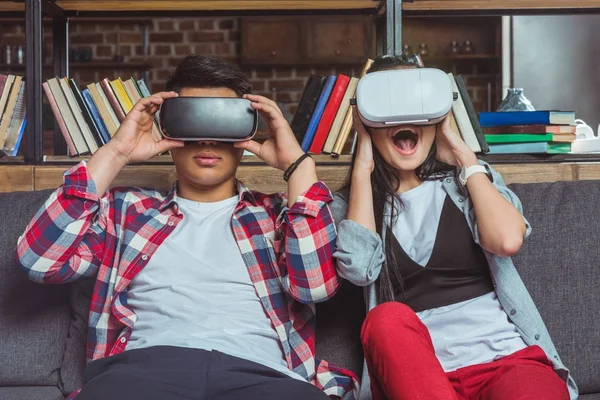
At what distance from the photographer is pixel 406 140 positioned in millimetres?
1603

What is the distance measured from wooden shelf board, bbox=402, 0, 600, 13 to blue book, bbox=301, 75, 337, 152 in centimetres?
31

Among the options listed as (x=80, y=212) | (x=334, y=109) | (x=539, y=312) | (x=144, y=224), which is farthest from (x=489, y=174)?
(x=80, y=212)

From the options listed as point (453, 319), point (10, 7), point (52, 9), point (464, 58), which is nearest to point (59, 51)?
point (52, 9)

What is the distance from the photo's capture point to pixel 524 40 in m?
4.61

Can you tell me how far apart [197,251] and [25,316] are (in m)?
0.44

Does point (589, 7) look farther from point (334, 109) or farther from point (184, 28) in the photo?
point (184, 28)

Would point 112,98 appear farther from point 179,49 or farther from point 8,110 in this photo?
point 179,49

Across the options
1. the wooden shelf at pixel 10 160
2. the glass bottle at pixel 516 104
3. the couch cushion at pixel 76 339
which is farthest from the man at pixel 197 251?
the glass bottle at pixel 516 104

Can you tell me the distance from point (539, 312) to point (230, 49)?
359cm

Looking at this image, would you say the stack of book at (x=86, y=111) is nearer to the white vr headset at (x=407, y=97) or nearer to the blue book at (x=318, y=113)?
the blue book at (x=318, y=113)

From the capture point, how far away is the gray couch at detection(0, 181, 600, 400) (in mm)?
1640

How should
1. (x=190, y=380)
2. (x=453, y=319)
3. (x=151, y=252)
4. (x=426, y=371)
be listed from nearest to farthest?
(x=426, y=371) < (x=190, y=380) < (x=453, y=319) < (x=151, y=252)

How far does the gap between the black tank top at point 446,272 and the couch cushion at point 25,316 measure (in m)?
0.76

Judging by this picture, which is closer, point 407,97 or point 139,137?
point 407,97
